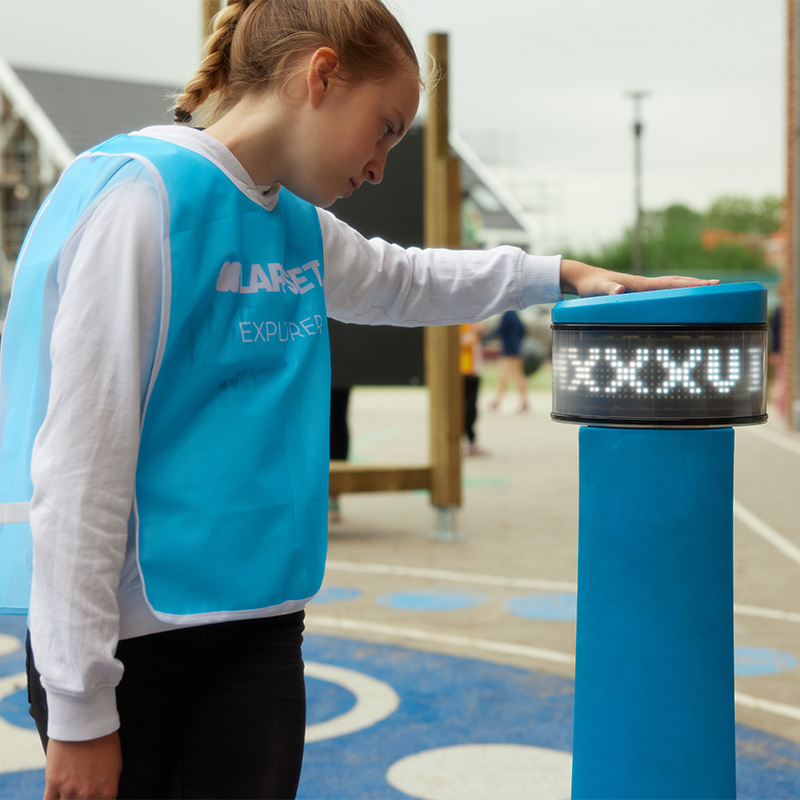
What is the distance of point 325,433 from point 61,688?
499 millimetres

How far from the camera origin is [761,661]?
4.00 m

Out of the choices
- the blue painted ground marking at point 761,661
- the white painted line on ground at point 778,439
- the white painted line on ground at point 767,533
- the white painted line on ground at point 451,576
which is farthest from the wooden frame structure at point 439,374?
the white painted line on ground at point 778,439

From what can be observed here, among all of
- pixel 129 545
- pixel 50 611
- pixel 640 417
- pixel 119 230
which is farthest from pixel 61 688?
pixel 640 417

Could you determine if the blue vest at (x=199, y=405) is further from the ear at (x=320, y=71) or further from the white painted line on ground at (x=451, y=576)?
the white painted line on ground at (x=451, y=576)

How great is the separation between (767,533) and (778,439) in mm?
5953

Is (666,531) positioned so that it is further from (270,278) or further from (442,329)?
(442,329)

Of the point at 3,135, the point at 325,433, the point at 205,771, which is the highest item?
the point at 3,135

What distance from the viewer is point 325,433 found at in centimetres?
156

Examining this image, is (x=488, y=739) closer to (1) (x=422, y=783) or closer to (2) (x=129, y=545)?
(1) (x=422, y=783)

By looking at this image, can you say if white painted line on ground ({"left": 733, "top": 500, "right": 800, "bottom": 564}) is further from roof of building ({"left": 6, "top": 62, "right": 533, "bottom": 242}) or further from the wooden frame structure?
roof of building ({"left": 6, "top": 62, "right": 533, "bottom": 242})

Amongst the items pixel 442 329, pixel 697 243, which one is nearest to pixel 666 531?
pixel 442 329

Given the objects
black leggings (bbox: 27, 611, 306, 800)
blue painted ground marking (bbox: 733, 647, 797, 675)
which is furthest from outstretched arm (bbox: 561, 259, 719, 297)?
blue painted ground marking (bbox: 733, 647, 797, 675)

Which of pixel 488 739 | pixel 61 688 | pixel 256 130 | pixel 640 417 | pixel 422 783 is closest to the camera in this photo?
pixel 61 688

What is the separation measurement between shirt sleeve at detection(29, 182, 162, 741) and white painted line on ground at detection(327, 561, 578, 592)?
3.95m
